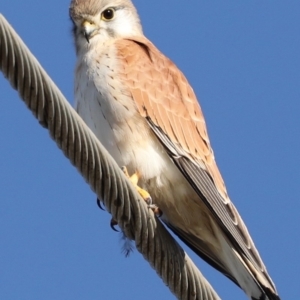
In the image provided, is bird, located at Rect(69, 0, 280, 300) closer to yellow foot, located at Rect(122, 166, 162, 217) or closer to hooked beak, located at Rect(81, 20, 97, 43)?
yellow foot, located at Rect(122, 166, 162, 217)

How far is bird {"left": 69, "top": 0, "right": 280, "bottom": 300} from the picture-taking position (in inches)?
169

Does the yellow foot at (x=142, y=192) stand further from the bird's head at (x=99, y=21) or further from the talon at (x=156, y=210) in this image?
the bird's head at (x=99, y=21)

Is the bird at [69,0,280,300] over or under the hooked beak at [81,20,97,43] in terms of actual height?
under

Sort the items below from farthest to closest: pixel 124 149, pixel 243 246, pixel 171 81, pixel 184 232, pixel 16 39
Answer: pixel 171 81
pixel 184 232
pixel 124 149
pixel 243 246
pixel 16 39

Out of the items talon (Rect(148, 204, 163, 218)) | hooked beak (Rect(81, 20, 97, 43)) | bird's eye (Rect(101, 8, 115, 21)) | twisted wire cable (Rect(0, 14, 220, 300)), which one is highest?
bird's eye (Rect(101, 8, 115, 21))

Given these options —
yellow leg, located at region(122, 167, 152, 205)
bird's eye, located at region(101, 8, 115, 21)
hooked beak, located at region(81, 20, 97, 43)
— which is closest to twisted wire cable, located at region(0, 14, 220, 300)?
yellow leg, located at region(122, 167, 152, 205)

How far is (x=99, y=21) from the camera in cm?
543

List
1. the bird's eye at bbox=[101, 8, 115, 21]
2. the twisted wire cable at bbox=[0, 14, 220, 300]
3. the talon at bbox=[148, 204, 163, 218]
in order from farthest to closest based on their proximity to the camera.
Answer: the bird's eye at bbox=[101, 8, 115, 21] < the talon at bbox=[148, 204, 163, 218] < the twisted wire cable at bbox=[0, 14, 220, 300]

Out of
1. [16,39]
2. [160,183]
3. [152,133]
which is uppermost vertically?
[152,133]

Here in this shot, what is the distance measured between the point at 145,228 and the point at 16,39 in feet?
4.13

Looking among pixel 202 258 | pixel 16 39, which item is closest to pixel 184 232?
pixel 202 258

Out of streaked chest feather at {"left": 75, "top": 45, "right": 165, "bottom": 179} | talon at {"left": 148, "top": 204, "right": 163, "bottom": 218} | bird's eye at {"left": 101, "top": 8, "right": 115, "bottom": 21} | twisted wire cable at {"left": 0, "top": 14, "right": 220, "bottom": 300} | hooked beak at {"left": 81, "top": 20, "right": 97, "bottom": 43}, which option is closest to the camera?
twisted wire cable at {"left": 0, "top": 14, "right": 220, "bottom": 300}

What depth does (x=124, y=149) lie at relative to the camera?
4.54m

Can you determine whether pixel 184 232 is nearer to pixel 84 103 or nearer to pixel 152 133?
pixel 152 133
